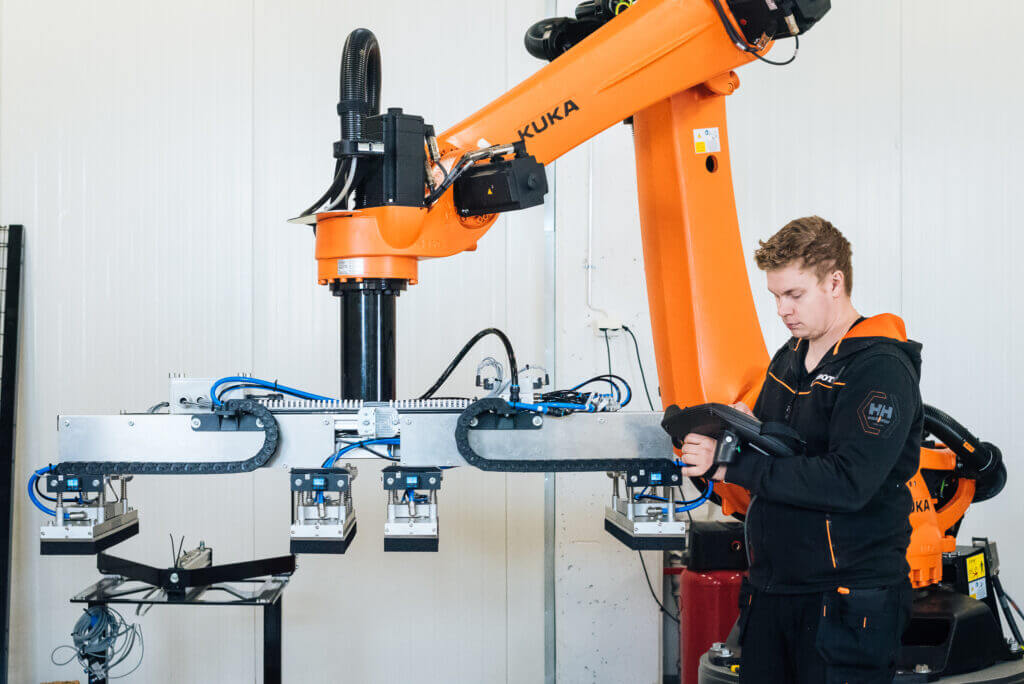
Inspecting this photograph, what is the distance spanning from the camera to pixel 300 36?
4.04 m

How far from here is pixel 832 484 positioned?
5.76 feet

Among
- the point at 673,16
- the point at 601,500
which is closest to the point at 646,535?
the point at 673,16

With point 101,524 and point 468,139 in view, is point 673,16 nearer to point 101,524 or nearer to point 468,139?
point 468,139

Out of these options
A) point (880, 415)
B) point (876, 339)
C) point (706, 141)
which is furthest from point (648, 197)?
point (880, 415)

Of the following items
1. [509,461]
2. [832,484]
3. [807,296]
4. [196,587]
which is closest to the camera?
[832,484]

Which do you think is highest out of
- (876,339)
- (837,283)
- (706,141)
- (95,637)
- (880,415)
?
(706,141)

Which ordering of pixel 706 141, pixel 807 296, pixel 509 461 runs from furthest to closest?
pixel 706 141 → pixel 509 461 → pixel 807 296

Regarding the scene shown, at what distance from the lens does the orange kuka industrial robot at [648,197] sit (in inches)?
77.4

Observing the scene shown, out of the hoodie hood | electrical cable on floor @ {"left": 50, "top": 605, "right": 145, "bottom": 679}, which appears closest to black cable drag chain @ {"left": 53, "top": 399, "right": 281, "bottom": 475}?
electrical cable on floor @ {"left": 50, "top": 605, "right": 145, "bottom": 679}

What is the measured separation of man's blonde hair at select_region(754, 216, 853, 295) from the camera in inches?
73.0

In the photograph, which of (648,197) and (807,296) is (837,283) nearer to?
(807,296)

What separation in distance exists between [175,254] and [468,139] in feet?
7.76

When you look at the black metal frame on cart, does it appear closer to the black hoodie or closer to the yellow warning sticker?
the black hoodie

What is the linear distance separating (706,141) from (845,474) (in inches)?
36.5
